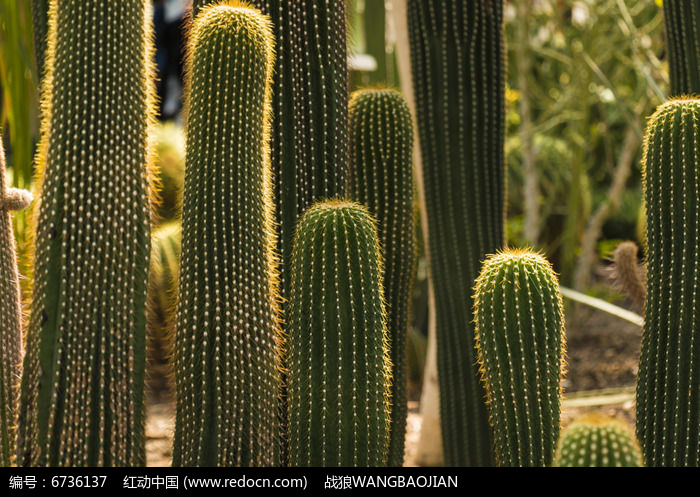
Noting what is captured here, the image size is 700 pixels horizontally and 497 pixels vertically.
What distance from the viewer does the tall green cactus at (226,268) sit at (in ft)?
7.72

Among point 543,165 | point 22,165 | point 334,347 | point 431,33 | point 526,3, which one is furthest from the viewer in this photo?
point 543,165

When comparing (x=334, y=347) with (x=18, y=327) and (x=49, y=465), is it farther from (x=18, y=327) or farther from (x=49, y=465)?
(x=18, y=327)

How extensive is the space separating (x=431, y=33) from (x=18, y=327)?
211 centimetres

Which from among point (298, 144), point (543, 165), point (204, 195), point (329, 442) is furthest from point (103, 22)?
point (543, 165)

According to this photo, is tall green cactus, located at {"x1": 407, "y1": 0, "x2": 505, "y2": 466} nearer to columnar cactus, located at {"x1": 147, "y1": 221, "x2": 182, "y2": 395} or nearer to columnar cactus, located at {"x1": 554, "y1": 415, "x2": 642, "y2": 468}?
columnar cactus, located at {"x1": 554, "y1": 415, "x2": 642, "y2": 468}

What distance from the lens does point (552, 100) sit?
8344 millimetres

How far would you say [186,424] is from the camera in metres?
2.38

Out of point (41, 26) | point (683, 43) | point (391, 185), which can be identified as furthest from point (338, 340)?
point (683, 43)

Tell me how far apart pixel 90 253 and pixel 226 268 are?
37 cm

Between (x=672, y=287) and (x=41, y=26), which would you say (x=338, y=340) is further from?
(x=41, y=26)

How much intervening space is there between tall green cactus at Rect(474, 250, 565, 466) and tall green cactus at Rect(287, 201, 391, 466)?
0.33 meters

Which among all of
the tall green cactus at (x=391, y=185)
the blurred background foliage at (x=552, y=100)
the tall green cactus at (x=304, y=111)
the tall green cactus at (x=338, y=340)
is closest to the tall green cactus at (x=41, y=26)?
the blurred background foliage at (x=552, y=100)
